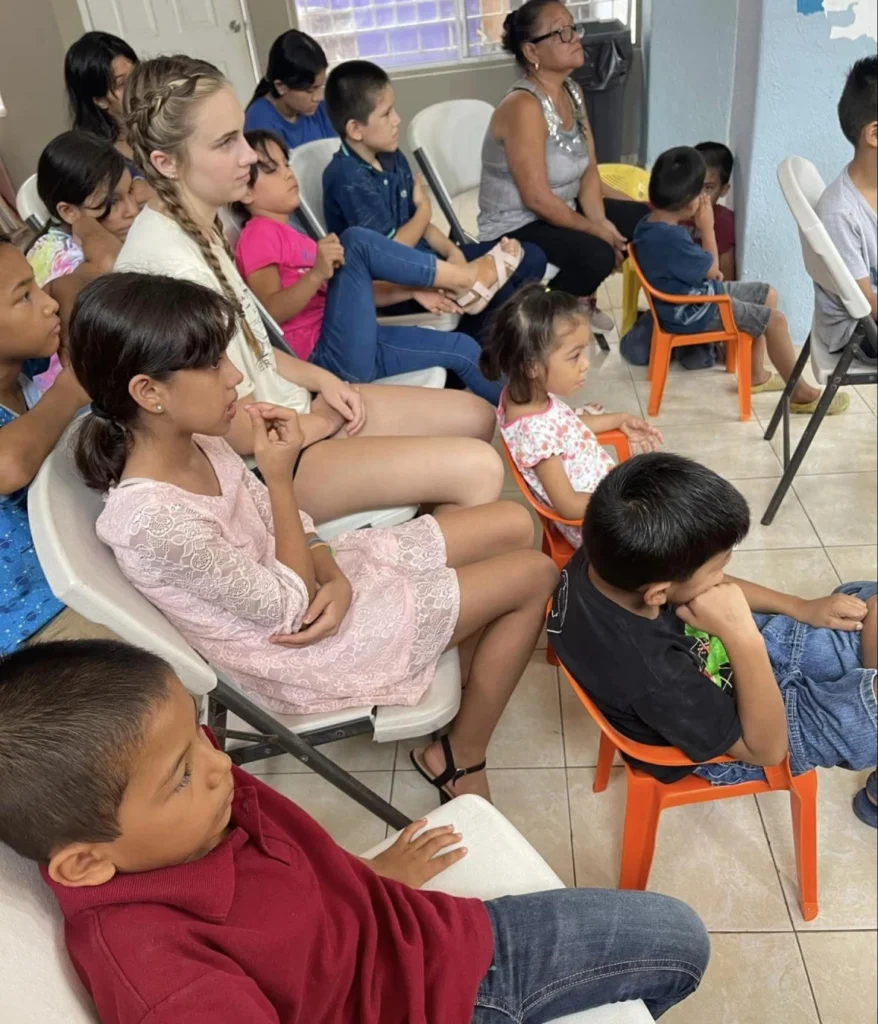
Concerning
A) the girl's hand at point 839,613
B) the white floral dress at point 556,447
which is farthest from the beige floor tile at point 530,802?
the girl's hand at point 839,613

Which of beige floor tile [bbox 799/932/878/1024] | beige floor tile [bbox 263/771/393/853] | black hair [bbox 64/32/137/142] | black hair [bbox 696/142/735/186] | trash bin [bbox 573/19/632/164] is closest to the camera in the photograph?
beige floor tile [bbox 799/932/878/1024]

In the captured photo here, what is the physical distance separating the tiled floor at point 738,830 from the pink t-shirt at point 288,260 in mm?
1066

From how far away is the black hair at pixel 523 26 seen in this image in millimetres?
2695

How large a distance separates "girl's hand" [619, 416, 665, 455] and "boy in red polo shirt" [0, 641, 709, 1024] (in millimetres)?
1218

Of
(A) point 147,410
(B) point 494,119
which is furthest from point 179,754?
(B) point 494,119

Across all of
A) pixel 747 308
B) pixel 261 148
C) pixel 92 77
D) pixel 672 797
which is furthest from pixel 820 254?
pixel 92 77

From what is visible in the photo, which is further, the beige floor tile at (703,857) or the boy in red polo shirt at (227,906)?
the beige floor tile at (703,857)

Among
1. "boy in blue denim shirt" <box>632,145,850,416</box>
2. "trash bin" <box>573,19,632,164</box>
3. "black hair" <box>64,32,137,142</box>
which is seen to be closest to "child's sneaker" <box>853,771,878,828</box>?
"boy in blue denim shirt" <box>632,145,850,416</box>

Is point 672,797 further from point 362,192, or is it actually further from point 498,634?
point 362,192

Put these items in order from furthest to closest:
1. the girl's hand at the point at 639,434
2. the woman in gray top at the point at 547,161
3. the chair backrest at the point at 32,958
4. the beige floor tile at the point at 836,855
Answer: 1. the woman in gray top at the point at 547,161
2. the girl's hand at the point at 639,434
3. the beige floor tile at the point at 836,855
4. the chair backrest at the point at 32,958

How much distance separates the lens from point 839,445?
258 centimetres

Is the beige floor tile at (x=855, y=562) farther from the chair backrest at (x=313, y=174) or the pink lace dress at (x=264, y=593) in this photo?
the chair backrest at (x=313, y=174)

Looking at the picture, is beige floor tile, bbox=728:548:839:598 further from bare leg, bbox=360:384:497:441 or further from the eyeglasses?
the eyeglasses

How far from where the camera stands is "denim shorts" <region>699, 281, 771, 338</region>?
2.67 meters
